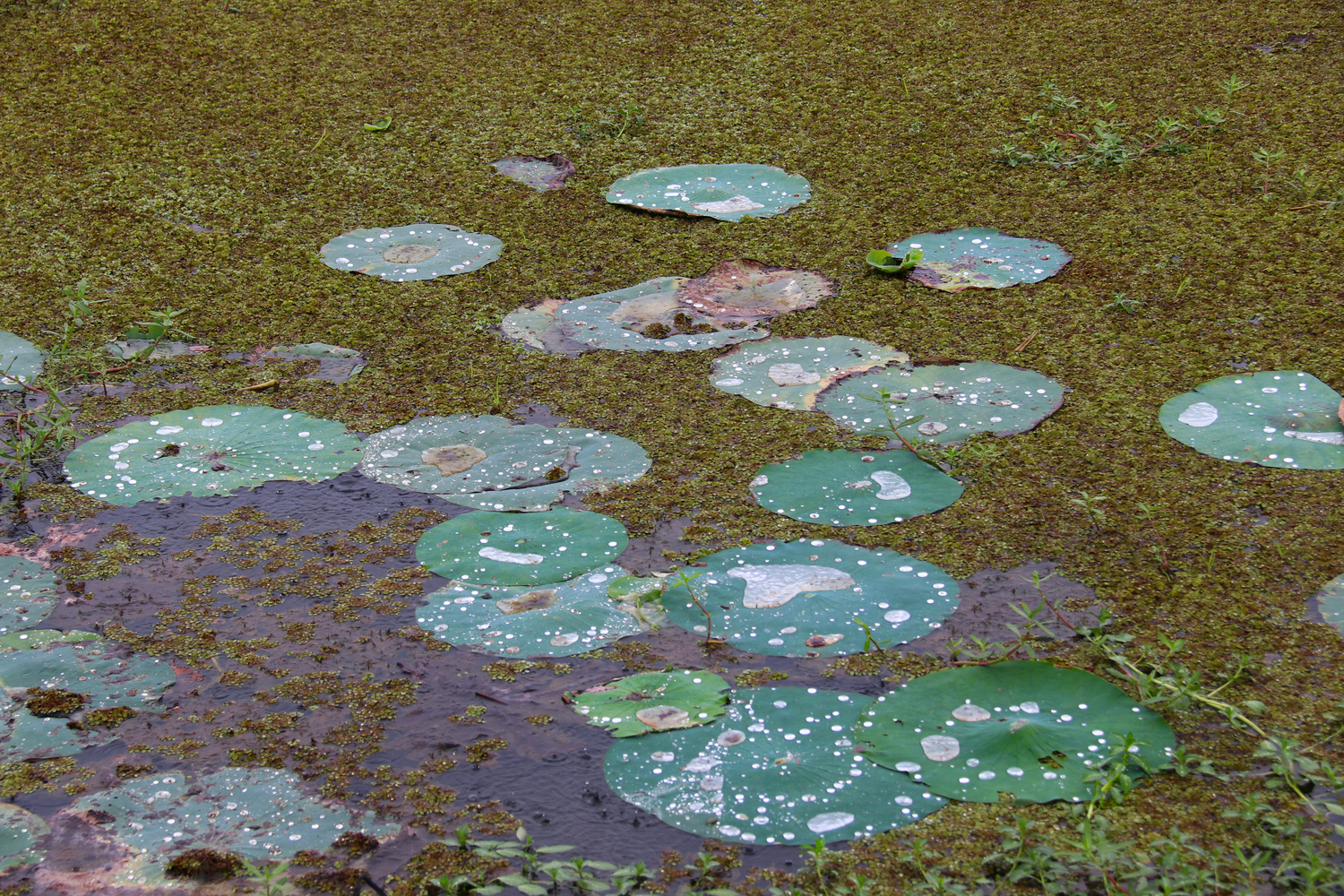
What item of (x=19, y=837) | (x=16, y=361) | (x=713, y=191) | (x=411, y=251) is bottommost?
(x=19, y=837)

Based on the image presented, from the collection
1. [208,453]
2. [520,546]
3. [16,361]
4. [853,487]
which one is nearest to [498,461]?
[520,546]

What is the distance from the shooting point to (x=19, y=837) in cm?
155

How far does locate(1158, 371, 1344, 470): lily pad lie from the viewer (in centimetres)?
232

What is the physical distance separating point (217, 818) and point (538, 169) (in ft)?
9.00

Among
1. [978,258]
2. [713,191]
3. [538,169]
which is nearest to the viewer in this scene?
[978,258]

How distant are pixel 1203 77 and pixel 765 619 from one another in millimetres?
3312

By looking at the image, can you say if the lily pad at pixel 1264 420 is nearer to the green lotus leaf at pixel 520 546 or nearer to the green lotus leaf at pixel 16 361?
the green lotus leaf at pixel 520 546

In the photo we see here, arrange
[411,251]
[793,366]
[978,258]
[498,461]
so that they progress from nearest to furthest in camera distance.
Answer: [498,461]
[793,366]
[978,258]
[411,251]

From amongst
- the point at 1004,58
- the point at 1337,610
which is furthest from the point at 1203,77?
the point at 1337,610

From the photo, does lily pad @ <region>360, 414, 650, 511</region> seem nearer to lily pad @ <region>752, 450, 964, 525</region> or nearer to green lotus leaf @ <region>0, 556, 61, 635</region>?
lily pad @ <region>752, 450, 964, 525</region>

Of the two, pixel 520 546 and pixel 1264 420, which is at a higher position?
pixel 1264 420

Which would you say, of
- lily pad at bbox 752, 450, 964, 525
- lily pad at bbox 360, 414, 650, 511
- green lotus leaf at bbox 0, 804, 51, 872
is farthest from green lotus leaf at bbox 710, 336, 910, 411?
green lotus leaf at bbox 0, 804, 51, 872

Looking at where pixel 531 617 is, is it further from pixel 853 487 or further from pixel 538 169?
pixel 538 169

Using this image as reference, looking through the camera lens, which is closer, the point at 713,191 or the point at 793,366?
the point at 793,366
